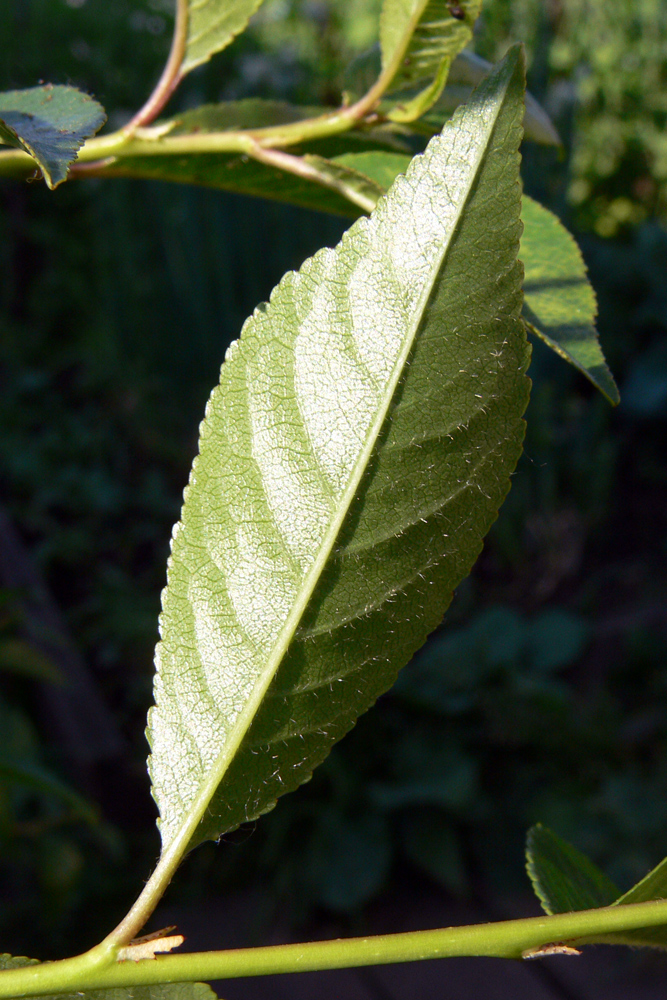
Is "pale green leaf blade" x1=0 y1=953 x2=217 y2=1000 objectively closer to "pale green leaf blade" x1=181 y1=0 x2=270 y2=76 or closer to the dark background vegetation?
"pale green leaf blade" x1=181 y1=0 x2=270 y2=76

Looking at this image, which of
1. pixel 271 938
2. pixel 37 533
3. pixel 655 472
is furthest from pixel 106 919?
pixel 655 472

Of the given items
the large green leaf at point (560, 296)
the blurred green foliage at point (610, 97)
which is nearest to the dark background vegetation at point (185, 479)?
the blurred green foliage at point (610, 97)

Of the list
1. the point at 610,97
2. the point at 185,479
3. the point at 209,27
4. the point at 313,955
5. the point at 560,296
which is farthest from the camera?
the point at 610,97

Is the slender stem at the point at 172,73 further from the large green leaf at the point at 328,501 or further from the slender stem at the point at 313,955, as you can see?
the slender stem at the point at 313,955

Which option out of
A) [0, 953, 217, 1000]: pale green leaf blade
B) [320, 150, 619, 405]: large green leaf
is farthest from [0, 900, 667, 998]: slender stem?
[320, 150, 619, 405]: large green leaf

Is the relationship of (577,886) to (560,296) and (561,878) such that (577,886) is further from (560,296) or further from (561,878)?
(560,296)

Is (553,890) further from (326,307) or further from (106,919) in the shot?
(106,919)

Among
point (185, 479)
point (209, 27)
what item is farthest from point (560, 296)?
point (185, 479)
